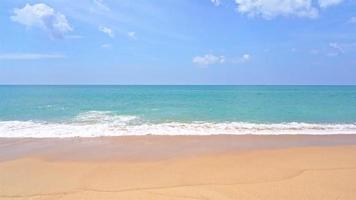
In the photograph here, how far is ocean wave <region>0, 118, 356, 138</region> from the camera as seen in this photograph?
1041 cm

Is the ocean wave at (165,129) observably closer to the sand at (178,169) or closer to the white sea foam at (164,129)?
the white sea foam at (164,129)

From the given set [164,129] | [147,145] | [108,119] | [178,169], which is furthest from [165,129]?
[178,169]

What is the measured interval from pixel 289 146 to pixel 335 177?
309 centimetres

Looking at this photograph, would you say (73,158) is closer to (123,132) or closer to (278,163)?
(123,132)

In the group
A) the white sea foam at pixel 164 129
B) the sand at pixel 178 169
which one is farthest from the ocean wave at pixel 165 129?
the sand at pixel 178 169

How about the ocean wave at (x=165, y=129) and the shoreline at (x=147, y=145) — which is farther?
the ocean wave at (x=165, y=129)

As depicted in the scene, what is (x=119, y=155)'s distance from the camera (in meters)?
7.18

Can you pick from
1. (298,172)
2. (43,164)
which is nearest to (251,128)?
(298,172)

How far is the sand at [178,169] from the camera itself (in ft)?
14.7

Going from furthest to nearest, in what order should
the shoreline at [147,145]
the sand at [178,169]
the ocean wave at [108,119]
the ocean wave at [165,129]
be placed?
the ocean wave at [108,119]
the ocean wave at [165,129]
the shoreline at [147,145]
the sand at [178,169]

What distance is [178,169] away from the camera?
579 centimetres

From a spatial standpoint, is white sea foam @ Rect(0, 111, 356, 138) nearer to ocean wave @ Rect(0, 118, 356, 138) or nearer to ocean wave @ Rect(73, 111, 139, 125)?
ocean wave @ Rect(0, 118, 356, 138)

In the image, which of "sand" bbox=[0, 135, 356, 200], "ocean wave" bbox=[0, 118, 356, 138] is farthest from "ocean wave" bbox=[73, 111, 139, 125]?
"sand" bbox=[0, 135, 356, 200]

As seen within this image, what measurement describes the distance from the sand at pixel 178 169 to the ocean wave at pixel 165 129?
1238mm
